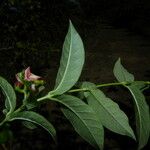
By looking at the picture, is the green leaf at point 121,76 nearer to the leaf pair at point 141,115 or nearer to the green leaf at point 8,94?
the leaf pair at point 141,115

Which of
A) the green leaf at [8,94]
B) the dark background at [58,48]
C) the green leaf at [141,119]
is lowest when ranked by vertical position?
the dark background at [58,48]

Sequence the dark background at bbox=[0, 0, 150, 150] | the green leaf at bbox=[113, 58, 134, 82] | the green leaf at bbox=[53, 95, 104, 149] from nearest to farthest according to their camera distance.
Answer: the green leaf at bbox=[53, 95, 104, 149] → the green leaf at bbox=[113, 58, 134, 82] → the dark background at bbox=[0, 0, 150, 150]

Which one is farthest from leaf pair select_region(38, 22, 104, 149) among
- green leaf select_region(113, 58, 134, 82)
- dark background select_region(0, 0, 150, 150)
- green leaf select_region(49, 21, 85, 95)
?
dark background select_region(0, 0, 150, 150)

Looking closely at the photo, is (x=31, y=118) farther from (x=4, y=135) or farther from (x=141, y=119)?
(x=141, y=119)

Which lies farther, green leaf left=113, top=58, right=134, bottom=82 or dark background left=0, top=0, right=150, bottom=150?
dark background left=0, top=0, right=150, bottom=150

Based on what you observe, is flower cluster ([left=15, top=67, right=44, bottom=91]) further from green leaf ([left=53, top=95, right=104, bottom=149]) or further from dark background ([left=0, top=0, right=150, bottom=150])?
dark background ([left=0, top=0, right=150, bottom=150])

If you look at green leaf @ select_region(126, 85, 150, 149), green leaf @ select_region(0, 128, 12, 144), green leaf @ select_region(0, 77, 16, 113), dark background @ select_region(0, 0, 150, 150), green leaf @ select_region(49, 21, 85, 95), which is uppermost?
green leaf @ select_region(49, 21, 85, 95)

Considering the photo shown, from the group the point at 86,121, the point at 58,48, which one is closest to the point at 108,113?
the point at 86,121

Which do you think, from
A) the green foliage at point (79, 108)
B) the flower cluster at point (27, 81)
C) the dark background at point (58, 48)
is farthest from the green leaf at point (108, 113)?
the dark background at point (58, 48)
